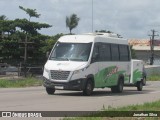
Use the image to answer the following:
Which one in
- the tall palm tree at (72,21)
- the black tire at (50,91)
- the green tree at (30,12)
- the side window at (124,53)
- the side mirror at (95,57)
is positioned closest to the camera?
the side mirror at (95,57)

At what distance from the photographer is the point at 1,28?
59125mm

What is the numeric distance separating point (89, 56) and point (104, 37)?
2335 mm

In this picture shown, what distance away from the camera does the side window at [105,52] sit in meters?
25.7

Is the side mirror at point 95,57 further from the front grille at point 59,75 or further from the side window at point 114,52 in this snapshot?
the side window at point 114,52

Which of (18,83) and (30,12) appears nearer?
(18,83)

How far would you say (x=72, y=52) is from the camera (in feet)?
80.4

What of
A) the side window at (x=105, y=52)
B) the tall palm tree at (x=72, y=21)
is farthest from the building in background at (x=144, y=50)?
the side window at (x=105, y=52)

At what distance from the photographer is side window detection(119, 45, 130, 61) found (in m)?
28.3

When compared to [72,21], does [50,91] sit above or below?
below

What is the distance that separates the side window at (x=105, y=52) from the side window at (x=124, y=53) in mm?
1848

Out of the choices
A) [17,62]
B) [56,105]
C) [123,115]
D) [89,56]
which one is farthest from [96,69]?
[17,62]

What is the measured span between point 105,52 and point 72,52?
2.33 meters

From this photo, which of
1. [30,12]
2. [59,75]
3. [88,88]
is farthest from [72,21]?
[59,75]

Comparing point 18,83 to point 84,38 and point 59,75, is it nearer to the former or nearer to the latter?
point 84,38
